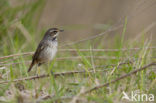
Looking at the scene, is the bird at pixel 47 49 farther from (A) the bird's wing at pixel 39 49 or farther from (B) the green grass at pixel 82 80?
(B) the green grass at pixel 82 80

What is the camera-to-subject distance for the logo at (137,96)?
4.12 meters

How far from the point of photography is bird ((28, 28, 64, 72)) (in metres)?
6.35

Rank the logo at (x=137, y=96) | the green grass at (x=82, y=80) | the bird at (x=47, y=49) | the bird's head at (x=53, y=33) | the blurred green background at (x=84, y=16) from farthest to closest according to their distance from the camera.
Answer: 1. the blurred green background at (x=84, y=16)
2. the bird's head at (x=53, y=33)
3. the bird at (x=47, y=49)
4. the logo at (x=137, y=96)
5. the green grass at (x=82, y=80)

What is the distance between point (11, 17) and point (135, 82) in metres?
5.16

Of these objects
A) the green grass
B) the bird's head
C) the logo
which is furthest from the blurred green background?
the logo

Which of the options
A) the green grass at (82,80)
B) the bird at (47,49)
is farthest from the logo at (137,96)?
the bird at (47,49)

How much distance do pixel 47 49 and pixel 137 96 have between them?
8.85 feet

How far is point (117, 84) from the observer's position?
4.35 meters

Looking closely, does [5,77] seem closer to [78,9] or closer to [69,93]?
[69,93]

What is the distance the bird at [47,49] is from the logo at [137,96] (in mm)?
2437

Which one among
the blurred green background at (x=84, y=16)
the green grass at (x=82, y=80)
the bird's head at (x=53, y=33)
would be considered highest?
the blurred green background at (x=84, y=16)

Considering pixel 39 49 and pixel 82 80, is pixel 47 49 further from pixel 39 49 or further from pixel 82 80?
pixel 82 80

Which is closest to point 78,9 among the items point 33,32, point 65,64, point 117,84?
point 33,32

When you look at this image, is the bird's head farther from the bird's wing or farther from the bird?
the bird's wing
